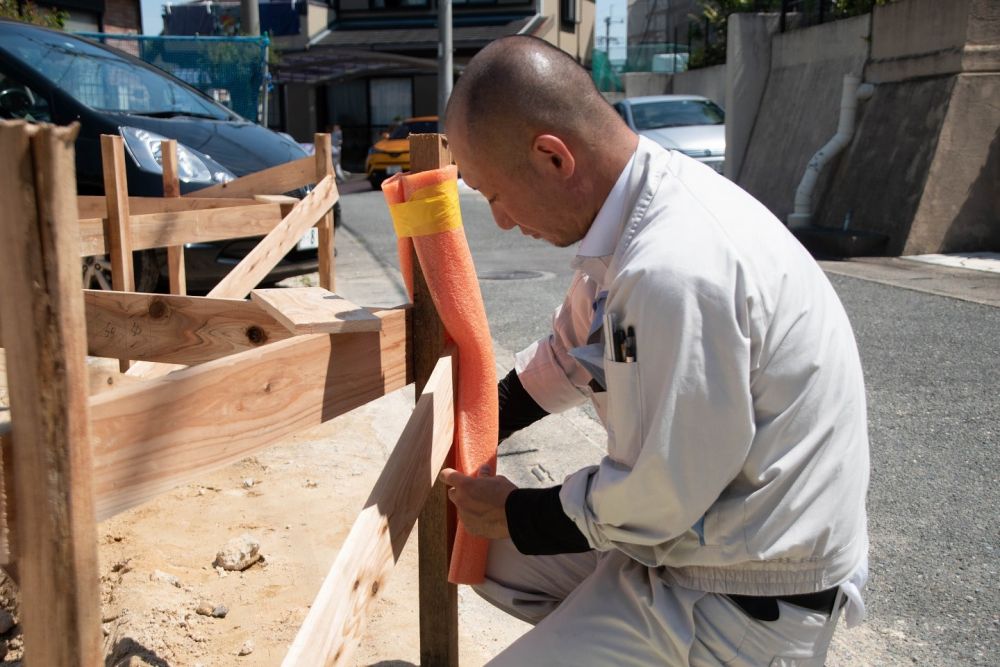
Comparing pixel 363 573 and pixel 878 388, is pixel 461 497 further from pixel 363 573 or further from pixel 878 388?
pixel 878 388

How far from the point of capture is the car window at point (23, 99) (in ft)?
20.6

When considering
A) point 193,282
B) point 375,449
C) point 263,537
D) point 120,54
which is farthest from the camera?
point 120,54

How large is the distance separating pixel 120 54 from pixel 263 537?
5.02 metres

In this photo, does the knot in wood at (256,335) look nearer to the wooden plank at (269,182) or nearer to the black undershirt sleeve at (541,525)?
the black undershirt sleeve at (541,525)

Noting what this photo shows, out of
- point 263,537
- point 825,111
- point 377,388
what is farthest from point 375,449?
point 825,111

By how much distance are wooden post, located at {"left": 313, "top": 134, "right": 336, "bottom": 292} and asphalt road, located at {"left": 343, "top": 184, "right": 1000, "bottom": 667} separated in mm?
1415

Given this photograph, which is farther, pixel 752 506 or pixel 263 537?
pixel 263 537

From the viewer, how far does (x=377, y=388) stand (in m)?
2.02

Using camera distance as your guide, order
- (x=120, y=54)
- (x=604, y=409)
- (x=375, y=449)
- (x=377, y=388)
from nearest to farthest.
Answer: (x=604, y=409) < (x=377, y=388) < (x=375, y=449) < (x=120, y=54)

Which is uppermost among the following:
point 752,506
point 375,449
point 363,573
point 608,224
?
point 608,224

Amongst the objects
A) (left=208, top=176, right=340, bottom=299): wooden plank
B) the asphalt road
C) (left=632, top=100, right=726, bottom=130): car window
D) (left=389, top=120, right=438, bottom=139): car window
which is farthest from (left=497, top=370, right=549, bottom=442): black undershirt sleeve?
(left=389, top=120, right=438, bottom=139): car window

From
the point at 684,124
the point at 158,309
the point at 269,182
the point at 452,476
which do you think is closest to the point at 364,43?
the point at 684,124

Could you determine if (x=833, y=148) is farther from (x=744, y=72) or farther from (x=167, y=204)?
(x=167, y=204)

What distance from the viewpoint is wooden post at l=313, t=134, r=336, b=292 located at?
4.90m
